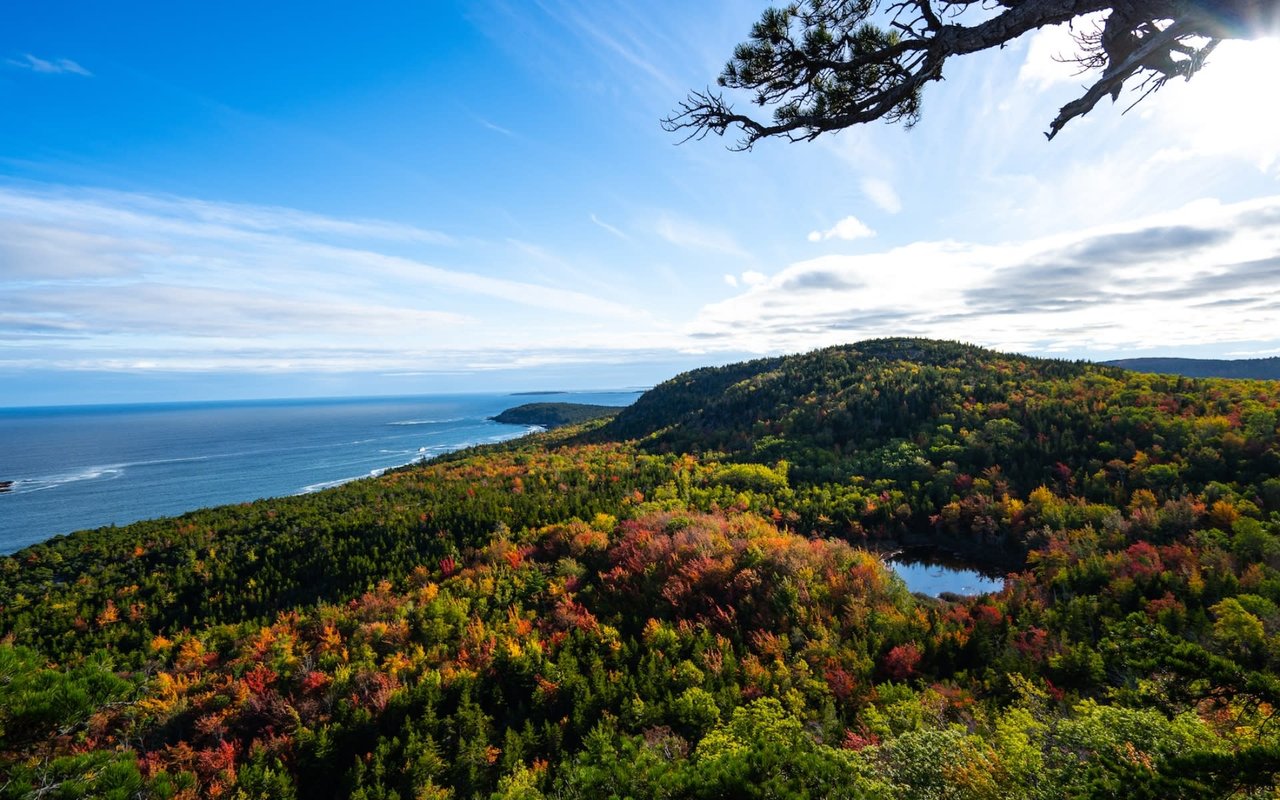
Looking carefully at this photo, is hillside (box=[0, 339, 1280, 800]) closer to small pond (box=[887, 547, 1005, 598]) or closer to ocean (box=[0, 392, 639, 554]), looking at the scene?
small pond (box=[887, 547, 1005, 598])

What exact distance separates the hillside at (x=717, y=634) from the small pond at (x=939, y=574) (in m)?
1.69

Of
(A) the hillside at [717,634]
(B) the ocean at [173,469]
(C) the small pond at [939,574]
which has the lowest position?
(B) the ocean at [173,469]

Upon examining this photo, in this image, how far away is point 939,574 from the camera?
1092 inches

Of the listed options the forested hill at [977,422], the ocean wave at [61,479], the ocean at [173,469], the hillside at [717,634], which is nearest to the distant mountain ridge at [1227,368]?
the forested hill at [977,422]

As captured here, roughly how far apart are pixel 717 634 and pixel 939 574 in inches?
725

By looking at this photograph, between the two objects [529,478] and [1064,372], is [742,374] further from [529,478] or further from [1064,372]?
[529,478]

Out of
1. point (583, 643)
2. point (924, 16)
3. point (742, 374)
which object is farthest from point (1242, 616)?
point (742, 374)

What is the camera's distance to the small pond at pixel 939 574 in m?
25.5

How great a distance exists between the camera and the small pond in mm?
25500

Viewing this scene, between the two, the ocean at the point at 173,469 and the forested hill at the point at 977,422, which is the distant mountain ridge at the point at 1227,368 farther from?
the ocean at the point at 173,469

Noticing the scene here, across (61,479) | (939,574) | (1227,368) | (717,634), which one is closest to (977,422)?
(939,574)

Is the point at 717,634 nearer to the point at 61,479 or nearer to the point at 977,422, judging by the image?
the point at 977,422

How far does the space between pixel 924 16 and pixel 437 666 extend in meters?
20.2

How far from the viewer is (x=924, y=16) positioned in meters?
5.29
